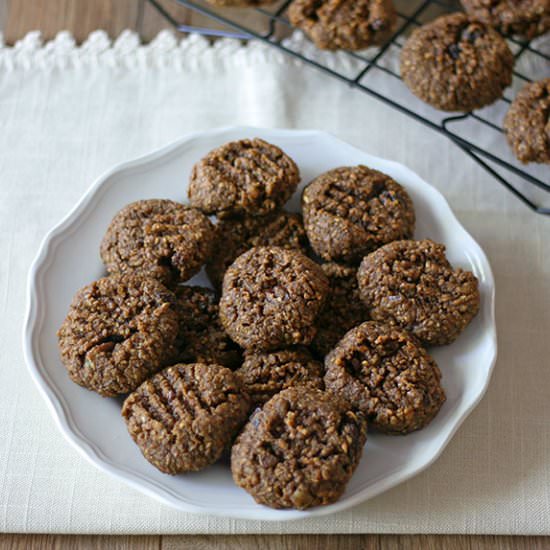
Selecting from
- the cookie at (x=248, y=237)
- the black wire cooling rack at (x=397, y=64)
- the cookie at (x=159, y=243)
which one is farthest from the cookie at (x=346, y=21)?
the cookie at (x=159, y=243)

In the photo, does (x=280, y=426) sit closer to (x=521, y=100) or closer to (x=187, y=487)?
(x=187, y=487)

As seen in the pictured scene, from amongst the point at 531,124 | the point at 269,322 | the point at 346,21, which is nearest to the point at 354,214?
the point at 269,322

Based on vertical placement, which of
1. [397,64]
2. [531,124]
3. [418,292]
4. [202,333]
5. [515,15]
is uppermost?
[515,15]

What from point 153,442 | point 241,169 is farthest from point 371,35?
point 153,442

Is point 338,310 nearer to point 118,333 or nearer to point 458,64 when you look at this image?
point 118,333

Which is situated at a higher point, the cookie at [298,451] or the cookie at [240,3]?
the cookie at [240,3]

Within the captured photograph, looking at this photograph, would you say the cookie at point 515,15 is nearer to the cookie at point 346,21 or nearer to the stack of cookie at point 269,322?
the cookie at point 346,21
